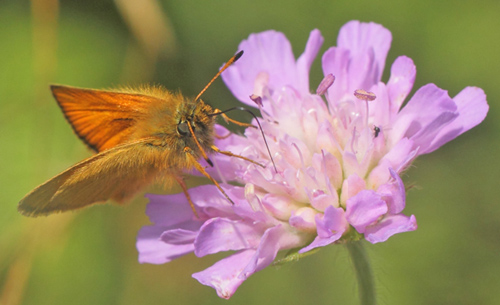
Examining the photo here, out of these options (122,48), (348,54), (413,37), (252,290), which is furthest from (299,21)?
(252,290)

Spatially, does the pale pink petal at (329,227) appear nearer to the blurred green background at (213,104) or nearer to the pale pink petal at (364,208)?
the pale pink petal at (364,208)

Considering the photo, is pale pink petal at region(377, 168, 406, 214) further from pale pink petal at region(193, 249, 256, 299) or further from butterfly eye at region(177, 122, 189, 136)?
butterfly eye at region(177, 122, 189, 136)

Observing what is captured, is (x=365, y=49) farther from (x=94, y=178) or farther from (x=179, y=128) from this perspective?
(x=94, y=178)

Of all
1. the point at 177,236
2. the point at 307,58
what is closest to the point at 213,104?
the point at 307,58

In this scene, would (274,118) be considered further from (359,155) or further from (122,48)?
(122,48)

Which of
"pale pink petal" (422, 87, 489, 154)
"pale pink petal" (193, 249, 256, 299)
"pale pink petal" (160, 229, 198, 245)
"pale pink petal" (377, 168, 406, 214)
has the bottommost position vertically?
"pale pink petal" (193, 249, 256, 299)

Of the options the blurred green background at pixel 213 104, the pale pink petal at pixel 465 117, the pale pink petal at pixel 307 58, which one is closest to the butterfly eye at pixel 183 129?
the pale pink petal at pixel 307 58

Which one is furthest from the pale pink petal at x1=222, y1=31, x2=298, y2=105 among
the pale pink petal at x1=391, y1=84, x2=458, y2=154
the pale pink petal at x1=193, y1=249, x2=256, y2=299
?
the pale pink petal at x1=193, y1=249, x2=256, y2=299
